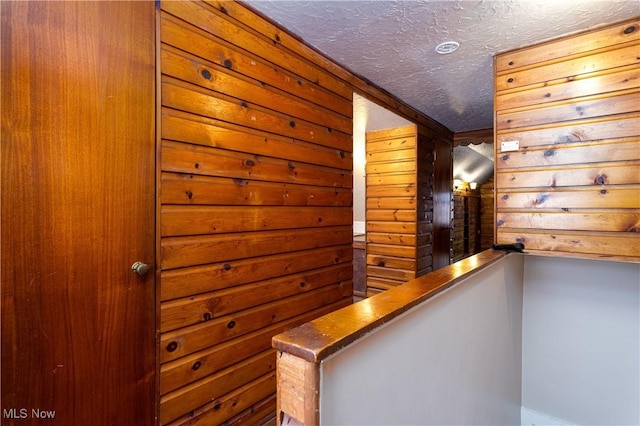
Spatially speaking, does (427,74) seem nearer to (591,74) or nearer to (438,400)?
(591,74)

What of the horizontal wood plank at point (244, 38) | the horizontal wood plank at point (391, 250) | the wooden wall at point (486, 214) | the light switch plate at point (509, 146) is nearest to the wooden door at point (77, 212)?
the horizontal wood plank at point (244, 38)

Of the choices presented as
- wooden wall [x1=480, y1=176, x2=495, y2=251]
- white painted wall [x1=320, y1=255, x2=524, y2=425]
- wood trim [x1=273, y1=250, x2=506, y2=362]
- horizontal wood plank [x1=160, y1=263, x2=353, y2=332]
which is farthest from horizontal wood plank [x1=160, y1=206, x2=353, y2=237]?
wooden wall [x1=480, y1=176, x2=495, y2=251]

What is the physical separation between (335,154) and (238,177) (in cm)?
85

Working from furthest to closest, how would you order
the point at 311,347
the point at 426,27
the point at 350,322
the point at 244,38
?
1. the point at 426,27
2. the point at 244,38
3. the point at 350,322
4. the point at 311,347

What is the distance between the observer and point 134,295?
3.76ft

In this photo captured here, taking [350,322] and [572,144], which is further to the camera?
[572,144]

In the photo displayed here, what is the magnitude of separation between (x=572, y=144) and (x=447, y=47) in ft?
3.20

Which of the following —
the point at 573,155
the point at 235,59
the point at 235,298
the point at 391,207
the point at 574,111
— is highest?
the point at 235,59

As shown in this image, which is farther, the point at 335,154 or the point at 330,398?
the point at 335,154

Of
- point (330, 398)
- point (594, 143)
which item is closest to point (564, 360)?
point (594, 143)

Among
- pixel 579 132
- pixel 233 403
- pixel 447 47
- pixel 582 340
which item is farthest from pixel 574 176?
pixel 233 403

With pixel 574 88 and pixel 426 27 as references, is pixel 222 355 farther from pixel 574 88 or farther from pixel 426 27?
pixel 574 88

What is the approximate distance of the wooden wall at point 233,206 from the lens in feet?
4.09

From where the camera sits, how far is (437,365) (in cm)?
107
